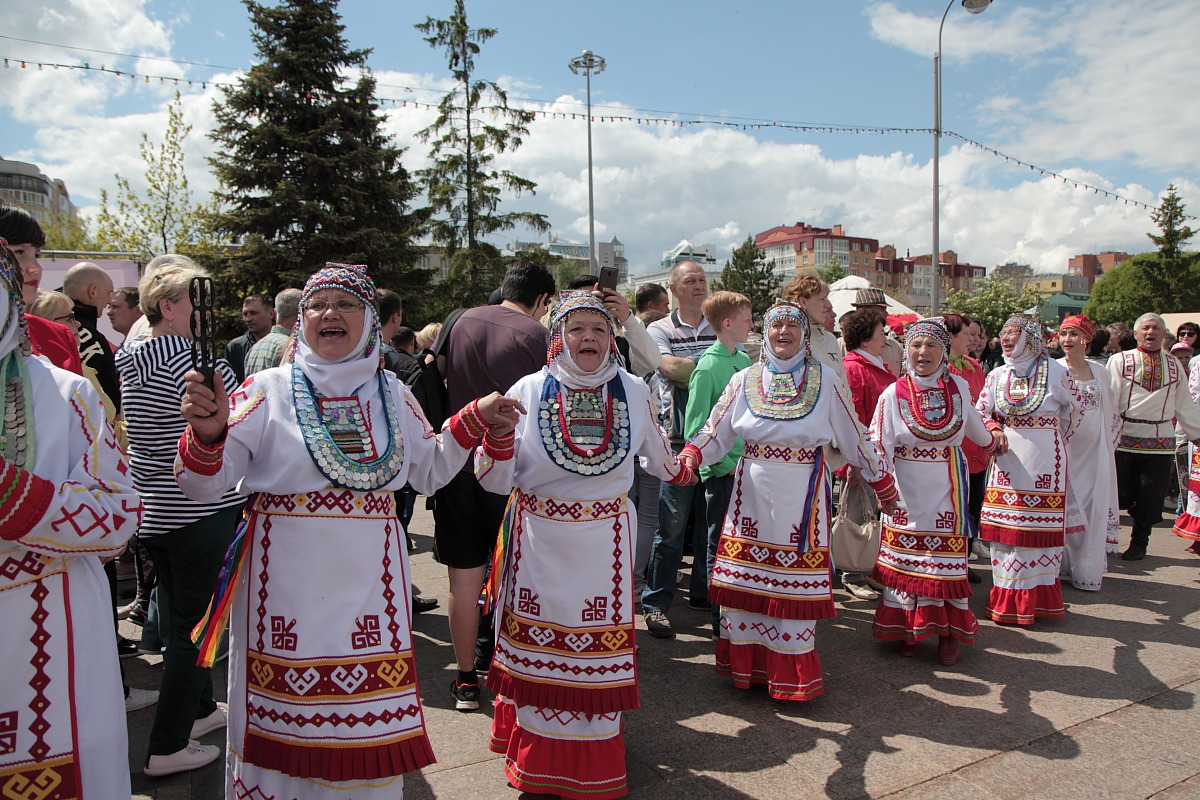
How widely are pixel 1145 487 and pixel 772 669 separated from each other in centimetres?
566

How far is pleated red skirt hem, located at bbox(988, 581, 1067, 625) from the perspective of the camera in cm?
561

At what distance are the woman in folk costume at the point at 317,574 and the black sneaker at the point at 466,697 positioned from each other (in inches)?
58.1

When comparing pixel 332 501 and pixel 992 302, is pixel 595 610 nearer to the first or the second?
pixel 332 501

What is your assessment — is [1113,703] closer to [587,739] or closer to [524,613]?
[587,739]

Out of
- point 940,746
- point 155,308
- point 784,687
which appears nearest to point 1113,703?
→ point 940,746

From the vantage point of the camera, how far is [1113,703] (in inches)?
170

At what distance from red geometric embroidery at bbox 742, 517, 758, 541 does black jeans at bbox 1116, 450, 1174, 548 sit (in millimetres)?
5294

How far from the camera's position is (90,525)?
2.09 metres

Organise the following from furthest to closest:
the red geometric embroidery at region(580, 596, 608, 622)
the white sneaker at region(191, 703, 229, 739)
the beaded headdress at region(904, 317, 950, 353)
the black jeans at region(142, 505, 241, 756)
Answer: the beaded headdress at region(904, 317, 950, 353) → the white sneaker at region(191, 703, 229, 739) → the red geometric embroidery at region(580, 596, 608, 622) → the black jeans at region(142, 505, 241, 756)

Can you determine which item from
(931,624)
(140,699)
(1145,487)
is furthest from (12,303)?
(1145,487)

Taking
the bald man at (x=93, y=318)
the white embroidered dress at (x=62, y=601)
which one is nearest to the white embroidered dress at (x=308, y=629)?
the white embroidered dress at (x=62, y=601)

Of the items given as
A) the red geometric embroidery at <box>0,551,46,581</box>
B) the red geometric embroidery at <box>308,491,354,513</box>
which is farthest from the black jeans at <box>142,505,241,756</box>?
the red geometric embroidery at <box>0,551,46,581</box>

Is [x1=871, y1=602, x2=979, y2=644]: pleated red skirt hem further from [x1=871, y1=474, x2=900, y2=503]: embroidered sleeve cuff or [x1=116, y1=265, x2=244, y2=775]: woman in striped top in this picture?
[x1=116, y1=265, x2=244, y2=775]: woman in striped top

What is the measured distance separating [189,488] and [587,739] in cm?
189
